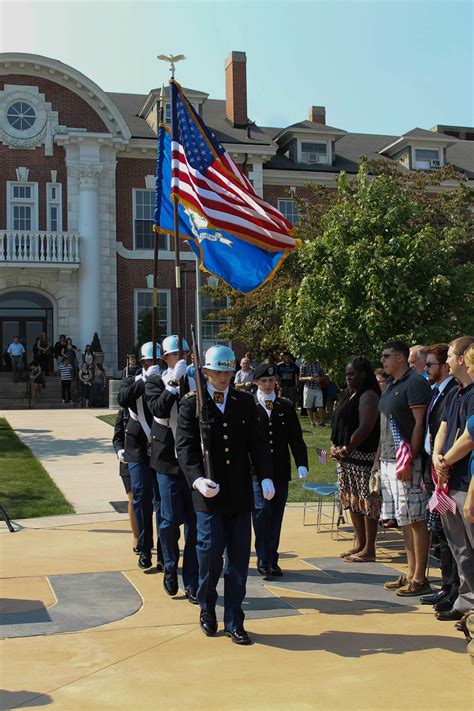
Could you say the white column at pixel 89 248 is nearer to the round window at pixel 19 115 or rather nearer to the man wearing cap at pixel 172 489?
the round window at pixel 19 115

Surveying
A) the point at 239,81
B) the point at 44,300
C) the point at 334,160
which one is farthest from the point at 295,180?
the point at 44,300

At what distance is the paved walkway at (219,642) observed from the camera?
15.4 feet

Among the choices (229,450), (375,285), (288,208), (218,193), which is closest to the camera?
(229,450)

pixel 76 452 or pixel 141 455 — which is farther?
pixel 76 452

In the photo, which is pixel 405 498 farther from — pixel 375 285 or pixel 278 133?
pixel 278 133

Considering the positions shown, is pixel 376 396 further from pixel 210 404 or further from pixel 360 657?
pixel 360 657

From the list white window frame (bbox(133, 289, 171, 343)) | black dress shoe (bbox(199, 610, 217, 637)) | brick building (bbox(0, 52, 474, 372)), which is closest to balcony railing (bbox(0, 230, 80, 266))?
brick building (bbox(0, 52, 474, 372))

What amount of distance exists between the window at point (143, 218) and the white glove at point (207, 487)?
2747 centimetres

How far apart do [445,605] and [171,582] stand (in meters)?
2.18

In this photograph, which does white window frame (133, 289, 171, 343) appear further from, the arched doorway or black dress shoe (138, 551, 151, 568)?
black dress shoe (138, 551, 151, 568)

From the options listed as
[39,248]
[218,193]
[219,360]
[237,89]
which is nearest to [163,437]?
[219,360]

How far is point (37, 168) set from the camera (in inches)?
1235

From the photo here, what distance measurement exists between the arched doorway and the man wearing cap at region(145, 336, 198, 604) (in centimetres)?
2551

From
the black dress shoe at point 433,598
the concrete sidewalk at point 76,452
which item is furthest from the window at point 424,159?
the black dress shoe at point 433,598
